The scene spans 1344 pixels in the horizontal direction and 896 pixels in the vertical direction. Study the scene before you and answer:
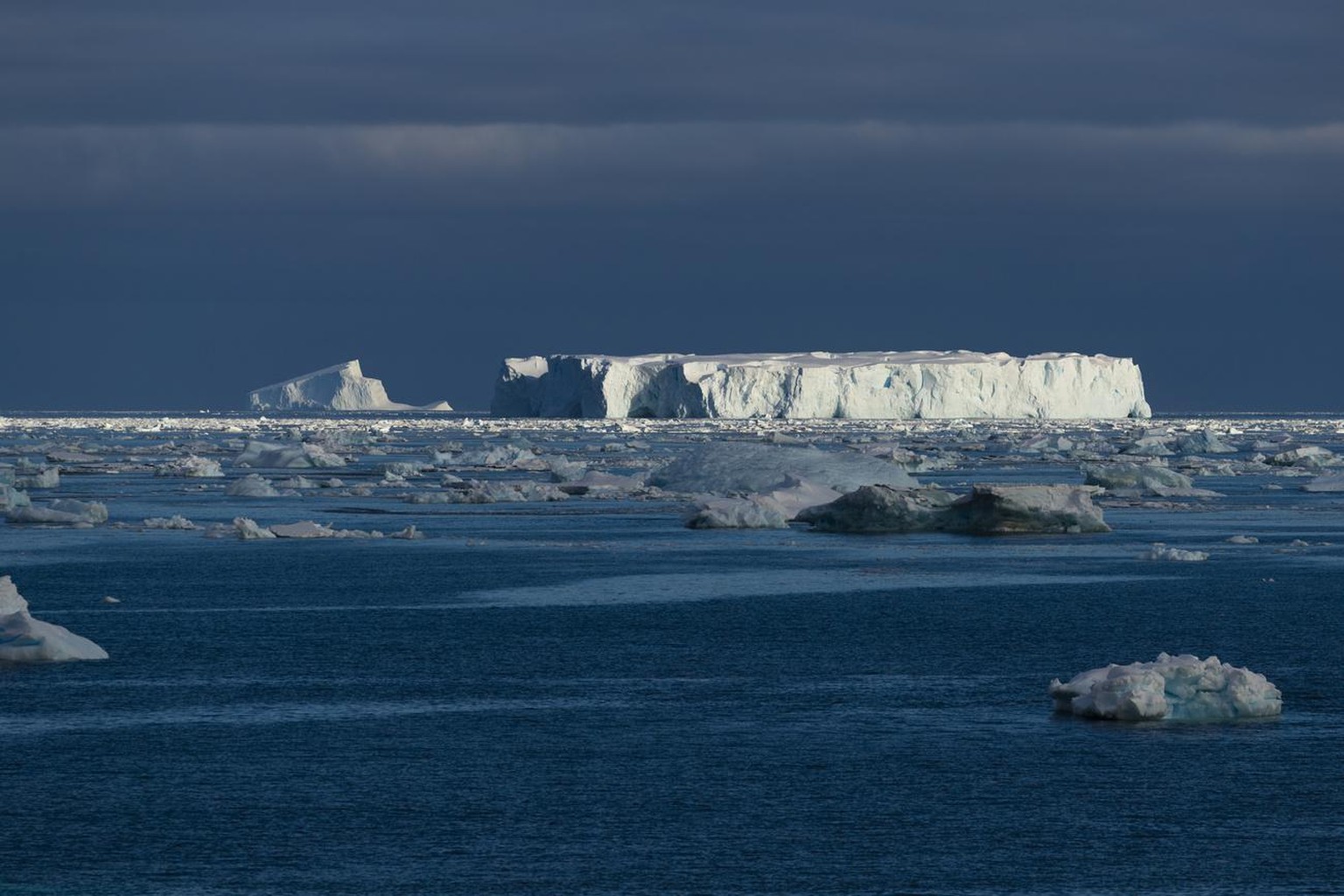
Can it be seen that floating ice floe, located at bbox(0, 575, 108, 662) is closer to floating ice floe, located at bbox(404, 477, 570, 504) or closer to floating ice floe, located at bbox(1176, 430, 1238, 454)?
floating ice floe, located at bbox(404, 477, 570, 504)

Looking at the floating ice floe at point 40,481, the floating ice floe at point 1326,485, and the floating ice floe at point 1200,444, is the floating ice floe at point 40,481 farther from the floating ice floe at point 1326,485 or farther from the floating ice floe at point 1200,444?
the floating ice floe at point 1200,444

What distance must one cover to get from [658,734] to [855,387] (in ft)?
259

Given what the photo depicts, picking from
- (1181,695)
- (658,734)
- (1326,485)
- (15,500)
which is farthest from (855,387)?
(658,734)

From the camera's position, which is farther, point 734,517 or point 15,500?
point 15,500

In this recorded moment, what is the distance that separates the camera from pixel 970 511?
84.6 feet

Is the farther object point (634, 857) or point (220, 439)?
point (220, 439)

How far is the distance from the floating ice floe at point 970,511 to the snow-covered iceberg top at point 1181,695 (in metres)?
14.2

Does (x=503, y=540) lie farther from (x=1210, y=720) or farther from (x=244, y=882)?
(x=244, y=882)

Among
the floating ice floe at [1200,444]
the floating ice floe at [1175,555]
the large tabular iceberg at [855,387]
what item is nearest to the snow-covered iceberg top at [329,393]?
the large tabular iceberg at [855,387]

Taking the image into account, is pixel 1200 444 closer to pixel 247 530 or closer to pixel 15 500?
pixel 15 500

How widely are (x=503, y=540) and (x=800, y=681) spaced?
40.6 feet

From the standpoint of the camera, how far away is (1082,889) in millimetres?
7301

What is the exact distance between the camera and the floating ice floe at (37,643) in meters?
12.7

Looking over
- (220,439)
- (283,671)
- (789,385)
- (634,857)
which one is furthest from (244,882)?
(789,385)
